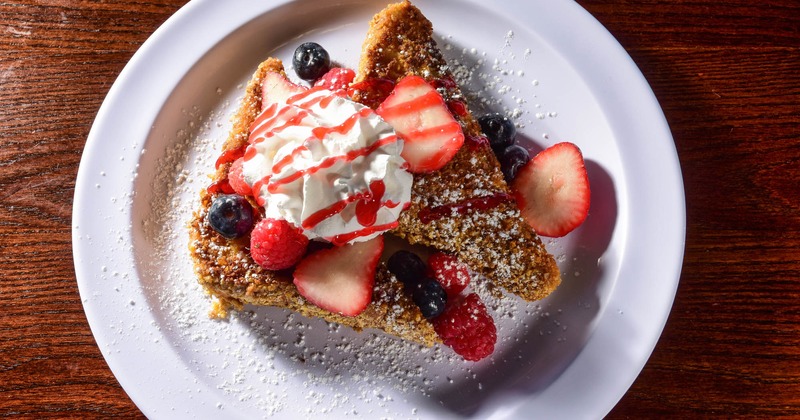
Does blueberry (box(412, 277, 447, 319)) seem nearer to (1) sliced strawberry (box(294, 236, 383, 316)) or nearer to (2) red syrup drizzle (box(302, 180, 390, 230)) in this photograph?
(1) sliced strawberry (box(294, 236, 383, 316))

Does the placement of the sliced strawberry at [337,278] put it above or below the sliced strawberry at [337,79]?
below

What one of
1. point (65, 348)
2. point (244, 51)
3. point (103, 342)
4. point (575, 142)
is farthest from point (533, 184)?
point (65, 348)

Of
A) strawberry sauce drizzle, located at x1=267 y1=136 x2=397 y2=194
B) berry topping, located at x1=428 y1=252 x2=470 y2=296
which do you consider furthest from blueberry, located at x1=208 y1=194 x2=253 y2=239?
berry topping, located at x1=428 y1=252 x2=470 y2=296

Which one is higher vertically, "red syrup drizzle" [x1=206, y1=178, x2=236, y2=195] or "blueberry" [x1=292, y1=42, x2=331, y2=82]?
"blueberry" [x1=292, y1=42, x2=331, y2=82]

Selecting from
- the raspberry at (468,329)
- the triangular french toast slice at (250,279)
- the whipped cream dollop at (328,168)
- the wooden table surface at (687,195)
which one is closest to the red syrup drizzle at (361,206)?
the whipped cream dollop at (328,168)

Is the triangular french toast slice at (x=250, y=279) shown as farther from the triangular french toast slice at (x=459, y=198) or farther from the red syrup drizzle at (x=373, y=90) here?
the red syrup drizzle at (x=373, y=90)

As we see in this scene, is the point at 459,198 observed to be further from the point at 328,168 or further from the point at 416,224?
the point at 328,168
